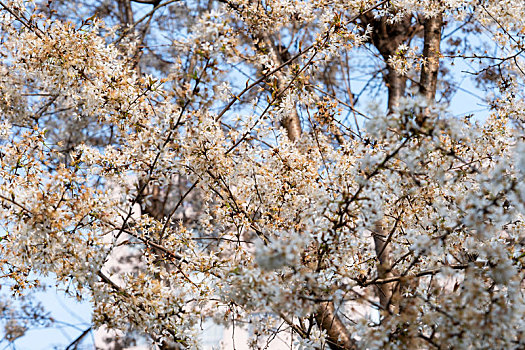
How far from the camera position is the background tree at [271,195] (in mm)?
1793

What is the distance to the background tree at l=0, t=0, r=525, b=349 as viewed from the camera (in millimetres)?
1793

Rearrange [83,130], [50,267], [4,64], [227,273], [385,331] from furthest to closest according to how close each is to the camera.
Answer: [83,130] → [4,64] → [50,267] → [227,273] → [385,331]

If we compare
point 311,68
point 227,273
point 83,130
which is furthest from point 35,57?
point 83,130

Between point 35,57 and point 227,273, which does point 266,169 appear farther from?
point 35,57

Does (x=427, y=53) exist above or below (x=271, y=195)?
above

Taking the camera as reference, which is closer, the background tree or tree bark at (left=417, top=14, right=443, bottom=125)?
the background tree

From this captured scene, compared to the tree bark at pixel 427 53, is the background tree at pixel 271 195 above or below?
below

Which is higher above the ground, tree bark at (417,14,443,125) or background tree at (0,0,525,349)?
tree bark at (417,14,443,125)

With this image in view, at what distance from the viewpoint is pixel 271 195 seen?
2.92m

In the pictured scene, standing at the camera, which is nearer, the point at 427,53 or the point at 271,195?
the point at 271,195

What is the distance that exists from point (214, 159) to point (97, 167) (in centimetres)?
74

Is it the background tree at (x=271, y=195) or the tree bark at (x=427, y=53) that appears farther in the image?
the tree bark at (x=427, y=53)

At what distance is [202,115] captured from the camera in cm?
234

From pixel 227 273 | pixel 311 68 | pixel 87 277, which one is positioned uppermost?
pixel 311 68
